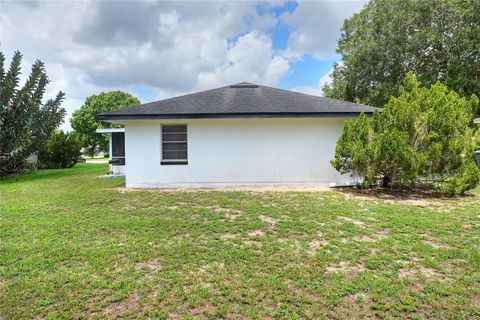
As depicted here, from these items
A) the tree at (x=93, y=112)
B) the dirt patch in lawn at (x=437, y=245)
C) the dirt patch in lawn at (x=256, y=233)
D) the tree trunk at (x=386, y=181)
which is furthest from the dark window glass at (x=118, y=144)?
the tree at (x=93, y=112)

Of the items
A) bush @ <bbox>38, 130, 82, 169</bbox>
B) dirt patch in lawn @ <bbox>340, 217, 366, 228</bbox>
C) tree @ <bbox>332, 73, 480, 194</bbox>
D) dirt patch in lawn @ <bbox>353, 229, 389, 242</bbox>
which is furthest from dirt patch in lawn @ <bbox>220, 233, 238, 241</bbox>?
bush @ <bbox>38, 130, 82, 169</bbox>

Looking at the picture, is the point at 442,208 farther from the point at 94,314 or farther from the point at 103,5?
the point at 103,5

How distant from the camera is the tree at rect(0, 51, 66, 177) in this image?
1226 centimetres

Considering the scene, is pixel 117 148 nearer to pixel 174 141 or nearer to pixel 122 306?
pixel 174 141

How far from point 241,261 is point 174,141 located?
6.31m

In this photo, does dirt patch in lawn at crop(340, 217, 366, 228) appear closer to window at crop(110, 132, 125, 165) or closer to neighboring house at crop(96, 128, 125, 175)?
neighboring house at crop(96, 128, 125, 175)

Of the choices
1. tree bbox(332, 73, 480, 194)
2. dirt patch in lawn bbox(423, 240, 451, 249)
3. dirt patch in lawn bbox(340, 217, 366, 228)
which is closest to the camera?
dirt patch in lawn bbox(423, 240, 451, 249)

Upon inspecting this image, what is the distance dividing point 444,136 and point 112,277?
8.49 m

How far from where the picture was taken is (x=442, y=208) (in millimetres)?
6305

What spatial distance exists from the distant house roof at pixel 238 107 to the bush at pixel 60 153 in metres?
13.3

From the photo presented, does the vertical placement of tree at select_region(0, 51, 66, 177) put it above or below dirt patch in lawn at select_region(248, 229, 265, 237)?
above

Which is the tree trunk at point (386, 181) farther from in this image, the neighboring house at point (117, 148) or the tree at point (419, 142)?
the neighboring house at point (117, 148)

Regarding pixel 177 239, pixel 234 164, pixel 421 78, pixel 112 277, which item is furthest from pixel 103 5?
pixel 421 78

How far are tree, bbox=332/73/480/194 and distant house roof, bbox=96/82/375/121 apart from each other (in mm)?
1225
